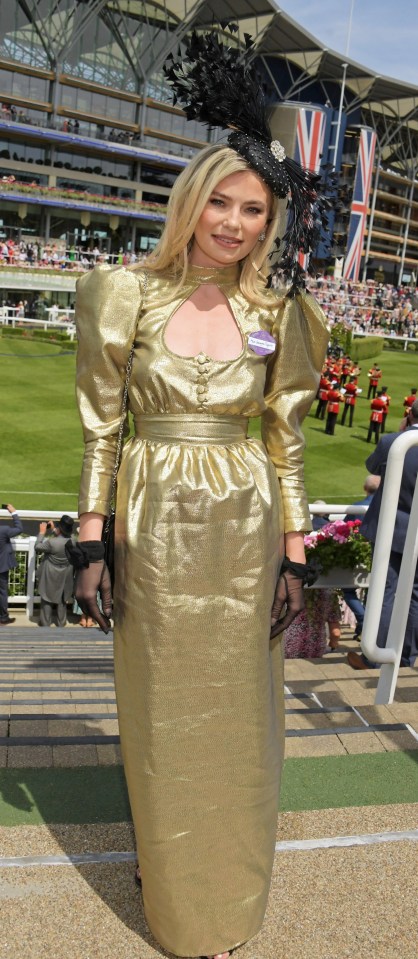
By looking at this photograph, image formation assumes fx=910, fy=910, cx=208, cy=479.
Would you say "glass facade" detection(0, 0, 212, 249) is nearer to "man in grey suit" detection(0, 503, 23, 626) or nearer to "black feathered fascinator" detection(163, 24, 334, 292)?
"man in grey suit" detection(0, 503, 23, 626)

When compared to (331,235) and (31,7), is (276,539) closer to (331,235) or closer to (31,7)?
(331,235)

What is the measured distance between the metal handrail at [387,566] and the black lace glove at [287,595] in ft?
3.39

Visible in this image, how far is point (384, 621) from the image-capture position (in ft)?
15.5

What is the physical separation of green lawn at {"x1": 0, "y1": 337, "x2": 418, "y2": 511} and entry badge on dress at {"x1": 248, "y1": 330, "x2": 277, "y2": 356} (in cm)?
1206

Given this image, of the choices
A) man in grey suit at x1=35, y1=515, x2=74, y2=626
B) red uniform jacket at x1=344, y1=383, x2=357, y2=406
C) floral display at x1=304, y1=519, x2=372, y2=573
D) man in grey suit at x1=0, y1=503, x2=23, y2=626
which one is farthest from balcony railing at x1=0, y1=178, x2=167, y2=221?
floral display at x1=304, y1=519, x2=372, y2=573

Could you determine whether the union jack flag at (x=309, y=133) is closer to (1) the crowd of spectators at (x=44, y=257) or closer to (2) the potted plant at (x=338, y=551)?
(1) the crowd of spectators at (x=44, y=257)

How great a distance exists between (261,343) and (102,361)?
0.45 metres

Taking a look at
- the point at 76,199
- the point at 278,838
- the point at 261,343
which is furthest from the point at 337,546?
the point at 76,199

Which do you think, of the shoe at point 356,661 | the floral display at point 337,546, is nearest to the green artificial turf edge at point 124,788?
the shoe at point 356,661

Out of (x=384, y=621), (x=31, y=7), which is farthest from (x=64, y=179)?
(x=384, y=621)

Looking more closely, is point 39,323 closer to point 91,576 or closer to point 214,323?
point 214,323

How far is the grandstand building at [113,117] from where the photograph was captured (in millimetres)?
52406

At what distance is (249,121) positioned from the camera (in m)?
2.57

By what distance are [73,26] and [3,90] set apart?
6467 mm
